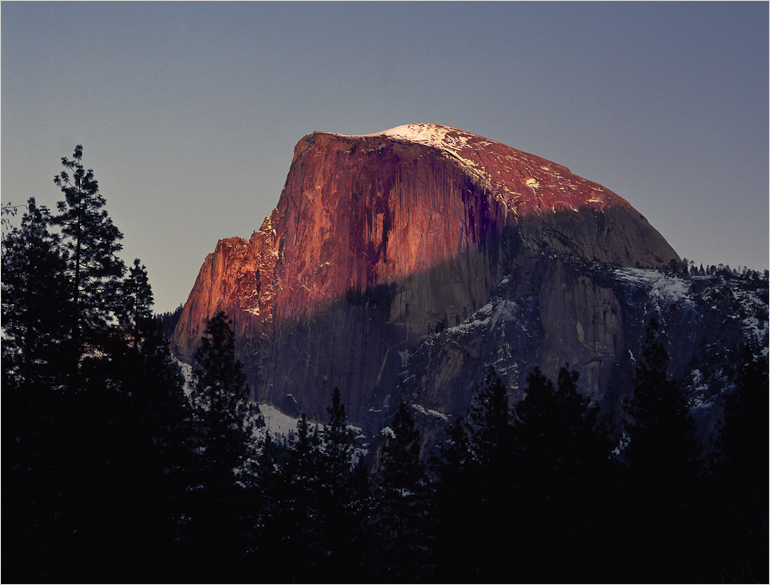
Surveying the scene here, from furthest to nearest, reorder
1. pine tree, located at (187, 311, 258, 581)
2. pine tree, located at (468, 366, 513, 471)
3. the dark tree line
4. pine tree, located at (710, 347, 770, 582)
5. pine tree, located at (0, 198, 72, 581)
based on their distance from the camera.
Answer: pine tree, located at (468, 366, 513, 471), pine tree, located at (187, 311, 258, 581), pine tree, located at (710, 347, 770, 582), the dark tree line, pine tree, located at (0, 198, 72, 581)

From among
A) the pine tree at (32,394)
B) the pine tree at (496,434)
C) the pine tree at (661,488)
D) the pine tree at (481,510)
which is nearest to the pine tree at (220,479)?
the pine tree at (32,394)

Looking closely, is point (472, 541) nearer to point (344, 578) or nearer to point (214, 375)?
point (344, 578)

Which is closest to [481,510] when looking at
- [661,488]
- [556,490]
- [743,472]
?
[556,490]

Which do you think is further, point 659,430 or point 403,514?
point 403,514

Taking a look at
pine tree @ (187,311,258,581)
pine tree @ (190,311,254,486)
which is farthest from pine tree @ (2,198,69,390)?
pine tree @ (190,311,254,486)

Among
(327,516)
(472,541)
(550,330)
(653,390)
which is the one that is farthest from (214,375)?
(550,330)

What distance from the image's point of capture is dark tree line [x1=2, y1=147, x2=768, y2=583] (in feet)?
101

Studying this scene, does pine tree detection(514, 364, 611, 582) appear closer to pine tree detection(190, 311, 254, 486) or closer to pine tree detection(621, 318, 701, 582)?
pine tree detection(621, 318, 701, 582)

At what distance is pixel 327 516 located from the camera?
52875 millimetres

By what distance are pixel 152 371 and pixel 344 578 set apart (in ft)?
65.2

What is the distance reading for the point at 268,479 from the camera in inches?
2229

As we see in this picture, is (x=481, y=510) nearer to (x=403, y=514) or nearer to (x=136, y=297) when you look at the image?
(x=403, y=514)

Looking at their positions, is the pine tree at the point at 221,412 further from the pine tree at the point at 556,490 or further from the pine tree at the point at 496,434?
the pine tree at the point at 556,490

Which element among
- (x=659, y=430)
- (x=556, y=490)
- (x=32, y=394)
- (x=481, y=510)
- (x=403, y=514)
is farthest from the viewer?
(x=403, y=514)
